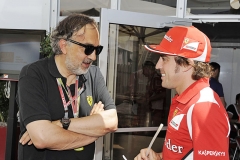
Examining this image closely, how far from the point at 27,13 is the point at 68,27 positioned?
3263 mm

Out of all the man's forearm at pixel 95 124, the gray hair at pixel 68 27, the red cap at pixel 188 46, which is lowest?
the man's forearm at pixel 95 124

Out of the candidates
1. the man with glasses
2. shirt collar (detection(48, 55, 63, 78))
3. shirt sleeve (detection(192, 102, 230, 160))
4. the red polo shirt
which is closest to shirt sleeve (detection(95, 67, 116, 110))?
the man with glasses

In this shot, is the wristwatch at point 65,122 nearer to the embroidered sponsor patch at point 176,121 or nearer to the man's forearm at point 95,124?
the man's forearm at point 95,124

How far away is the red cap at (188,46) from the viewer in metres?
2.01

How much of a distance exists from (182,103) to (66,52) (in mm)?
799

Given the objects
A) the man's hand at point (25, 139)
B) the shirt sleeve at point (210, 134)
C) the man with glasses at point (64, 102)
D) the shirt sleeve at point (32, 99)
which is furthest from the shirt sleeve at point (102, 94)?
the shirt sleeve at point (210, 134)

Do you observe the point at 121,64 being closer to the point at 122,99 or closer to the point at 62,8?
the point at 122,99

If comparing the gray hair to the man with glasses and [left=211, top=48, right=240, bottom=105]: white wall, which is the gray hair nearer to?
the man with glasses

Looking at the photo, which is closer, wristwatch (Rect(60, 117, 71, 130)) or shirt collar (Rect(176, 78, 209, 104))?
shirt collar (Rect(176, 78, 209, 104))

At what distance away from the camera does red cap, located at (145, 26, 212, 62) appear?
2012 mm

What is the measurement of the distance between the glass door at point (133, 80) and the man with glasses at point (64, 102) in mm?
1822

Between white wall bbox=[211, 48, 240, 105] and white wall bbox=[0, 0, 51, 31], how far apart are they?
562cm

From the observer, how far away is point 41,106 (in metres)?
2.14

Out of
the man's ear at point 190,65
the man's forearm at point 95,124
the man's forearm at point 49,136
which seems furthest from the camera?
the man's forearm at point 95,124
